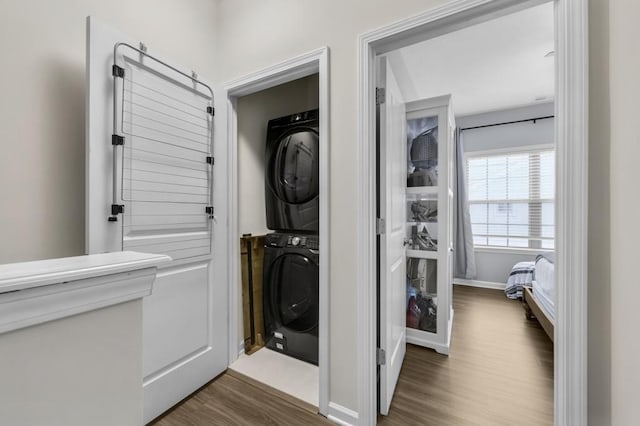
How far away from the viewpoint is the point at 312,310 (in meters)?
2.07

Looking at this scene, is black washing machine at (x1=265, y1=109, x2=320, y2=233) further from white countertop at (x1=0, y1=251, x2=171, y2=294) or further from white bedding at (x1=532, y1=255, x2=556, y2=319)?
white bedding at (x1=532, y1=255, x2=556, y2=319)

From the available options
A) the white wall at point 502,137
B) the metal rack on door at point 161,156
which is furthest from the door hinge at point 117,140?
the white wall at point 502,137

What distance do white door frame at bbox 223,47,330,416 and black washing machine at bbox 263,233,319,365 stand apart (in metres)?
0.26

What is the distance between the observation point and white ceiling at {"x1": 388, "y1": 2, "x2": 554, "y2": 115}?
2.21 meters

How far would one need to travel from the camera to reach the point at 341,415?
58.5 inches

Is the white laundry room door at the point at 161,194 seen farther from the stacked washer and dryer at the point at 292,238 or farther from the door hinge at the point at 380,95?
the door hinge at the point at 380,95

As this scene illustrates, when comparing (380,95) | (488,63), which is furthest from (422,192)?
(488,63)

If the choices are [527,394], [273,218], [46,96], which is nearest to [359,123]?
[273,218]

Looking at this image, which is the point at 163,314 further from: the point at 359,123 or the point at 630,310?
the point at 630,310

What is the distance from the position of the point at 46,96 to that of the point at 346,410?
7.10 feet

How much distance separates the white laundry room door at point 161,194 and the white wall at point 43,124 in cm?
22

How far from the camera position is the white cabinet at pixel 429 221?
2.27 m

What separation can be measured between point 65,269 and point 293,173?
175 centimetres

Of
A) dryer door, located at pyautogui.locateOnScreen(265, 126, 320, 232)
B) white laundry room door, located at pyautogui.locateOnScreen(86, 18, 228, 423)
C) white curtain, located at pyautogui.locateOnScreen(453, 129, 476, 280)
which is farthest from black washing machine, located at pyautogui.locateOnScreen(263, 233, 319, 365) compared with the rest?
Result: white curtain, located at pyautogui.locateOnScreen(453, 129, 476, 280)
